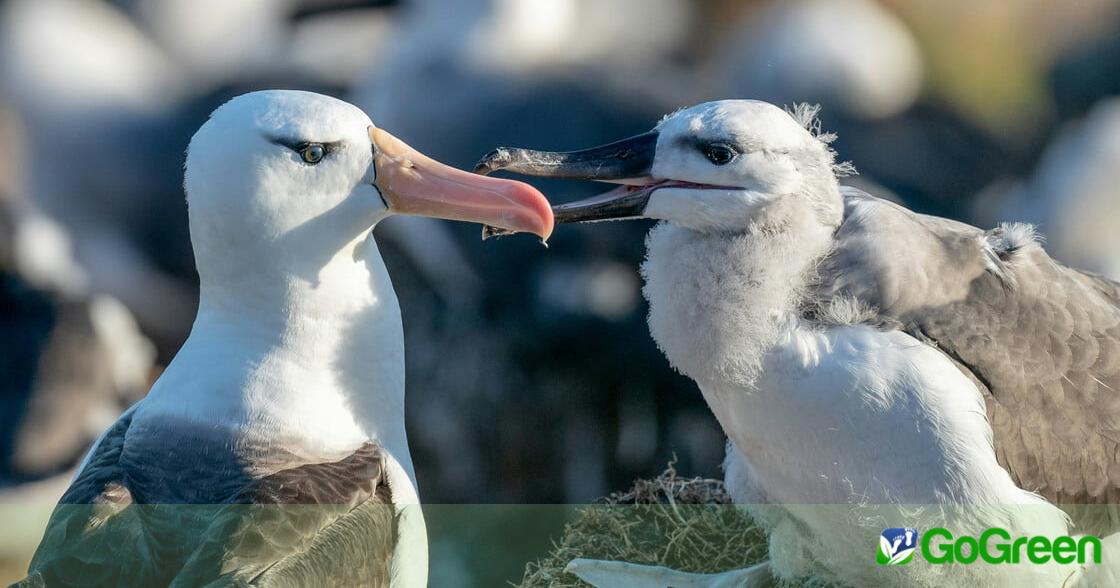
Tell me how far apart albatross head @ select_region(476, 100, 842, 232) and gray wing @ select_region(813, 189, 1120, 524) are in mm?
151

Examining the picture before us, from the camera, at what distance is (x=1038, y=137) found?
5.21 metres

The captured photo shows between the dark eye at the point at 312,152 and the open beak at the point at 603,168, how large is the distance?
37 cm

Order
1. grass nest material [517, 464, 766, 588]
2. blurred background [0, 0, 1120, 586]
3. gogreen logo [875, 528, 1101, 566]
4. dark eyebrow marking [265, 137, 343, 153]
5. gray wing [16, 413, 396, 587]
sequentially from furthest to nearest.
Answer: blurred background [0, 0, 1120, 586]
grass nest material [517, 464, 766, 588]
gogreen logo [875, 528, 1101, 566]
dark eyebrow marking [265, 137, 343, 153]
gray wing [16, 413, 396, 587]

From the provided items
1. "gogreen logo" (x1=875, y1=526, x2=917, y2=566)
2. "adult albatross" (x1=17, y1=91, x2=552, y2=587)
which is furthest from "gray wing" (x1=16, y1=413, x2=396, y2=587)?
"gogreen logo" (x1=875, y1=526, x2=917, y2=566)

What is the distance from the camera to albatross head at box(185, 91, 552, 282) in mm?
2422

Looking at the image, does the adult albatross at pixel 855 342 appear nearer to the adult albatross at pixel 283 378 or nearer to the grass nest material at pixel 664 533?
the adult albatross at pixel 283 378

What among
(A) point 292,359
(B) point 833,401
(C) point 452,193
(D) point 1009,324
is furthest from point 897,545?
(A) point 292,359

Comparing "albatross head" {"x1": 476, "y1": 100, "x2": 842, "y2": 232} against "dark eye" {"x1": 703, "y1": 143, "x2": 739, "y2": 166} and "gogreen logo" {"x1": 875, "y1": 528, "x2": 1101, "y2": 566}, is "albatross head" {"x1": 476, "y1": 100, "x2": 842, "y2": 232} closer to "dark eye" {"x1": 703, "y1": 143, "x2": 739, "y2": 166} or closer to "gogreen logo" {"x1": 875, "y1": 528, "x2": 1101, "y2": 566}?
"dark eye" {"x1": 703, "y1": 143, "x2": 739, "y2": 166}

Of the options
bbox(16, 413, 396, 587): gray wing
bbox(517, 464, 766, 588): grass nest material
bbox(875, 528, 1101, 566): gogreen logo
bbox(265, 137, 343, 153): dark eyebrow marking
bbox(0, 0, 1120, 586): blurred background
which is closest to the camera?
bbox(16, 413, 396, 587): gray wing

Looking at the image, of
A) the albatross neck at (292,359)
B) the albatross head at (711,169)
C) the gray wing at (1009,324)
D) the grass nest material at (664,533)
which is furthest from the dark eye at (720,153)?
the grass nest material at (664,533)

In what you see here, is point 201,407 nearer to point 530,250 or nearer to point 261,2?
point 530,250

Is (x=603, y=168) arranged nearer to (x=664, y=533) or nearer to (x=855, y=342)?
(x=855, y=342)

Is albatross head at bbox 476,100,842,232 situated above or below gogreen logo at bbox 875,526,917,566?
above

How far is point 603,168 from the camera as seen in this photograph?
2615mm
